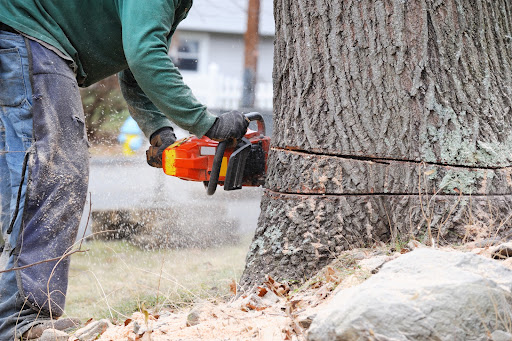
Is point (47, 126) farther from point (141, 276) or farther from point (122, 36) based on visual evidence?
point (141, 276)

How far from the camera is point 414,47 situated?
7.47ft

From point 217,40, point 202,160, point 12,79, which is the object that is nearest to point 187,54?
point 217,40

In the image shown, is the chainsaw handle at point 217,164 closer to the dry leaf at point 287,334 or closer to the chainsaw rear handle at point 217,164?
the chainsaw rear handle at point 217,164

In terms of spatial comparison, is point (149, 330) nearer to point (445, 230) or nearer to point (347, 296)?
point (347, 296)

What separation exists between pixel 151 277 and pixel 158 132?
139 cm

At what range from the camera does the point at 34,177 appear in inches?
96.0

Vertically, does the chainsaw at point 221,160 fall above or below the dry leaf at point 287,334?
above

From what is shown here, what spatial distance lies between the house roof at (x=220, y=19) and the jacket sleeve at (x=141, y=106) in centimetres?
1608

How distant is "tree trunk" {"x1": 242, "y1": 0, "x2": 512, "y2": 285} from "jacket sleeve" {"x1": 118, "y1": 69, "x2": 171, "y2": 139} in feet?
3.54

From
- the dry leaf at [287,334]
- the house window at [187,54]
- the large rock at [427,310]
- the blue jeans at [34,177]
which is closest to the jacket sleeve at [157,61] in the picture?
the blue jeans at [34,177]

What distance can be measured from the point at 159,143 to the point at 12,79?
3.04ft

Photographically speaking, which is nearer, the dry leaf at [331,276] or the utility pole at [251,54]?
the dry leaf at [331,276]

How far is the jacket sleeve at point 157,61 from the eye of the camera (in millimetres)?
2439

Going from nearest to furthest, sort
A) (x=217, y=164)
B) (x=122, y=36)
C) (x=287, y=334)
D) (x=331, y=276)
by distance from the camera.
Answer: (x=287, y=334), (x=331, y=276), (x=122, y=36), (x=217, y=164)
